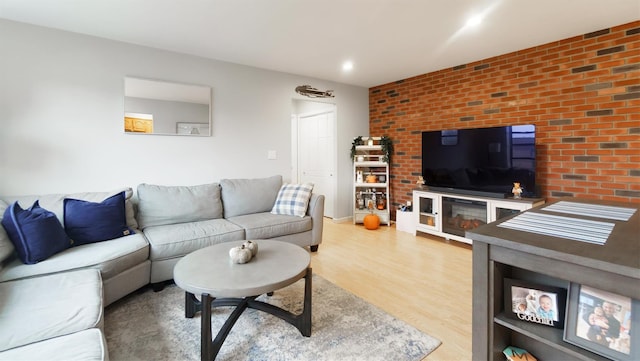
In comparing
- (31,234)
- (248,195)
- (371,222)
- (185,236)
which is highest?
(248,195)

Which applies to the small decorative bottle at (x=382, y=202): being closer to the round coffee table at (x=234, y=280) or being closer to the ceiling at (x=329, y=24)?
the ceiling at (x=329, y=24)

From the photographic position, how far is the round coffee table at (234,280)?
5.23ft

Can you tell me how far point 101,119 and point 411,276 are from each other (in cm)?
344

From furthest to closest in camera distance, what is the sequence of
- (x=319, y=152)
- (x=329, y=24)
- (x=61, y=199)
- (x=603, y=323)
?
1. (x=319, y=152)
2. (x=329, y=24)
3. (x=61, y=199)
4. (x=603, y=323)

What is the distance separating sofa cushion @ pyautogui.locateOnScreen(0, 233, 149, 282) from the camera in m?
1.85

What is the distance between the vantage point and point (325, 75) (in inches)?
174

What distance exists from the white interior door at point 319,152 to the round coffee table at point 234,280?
3.03 metres

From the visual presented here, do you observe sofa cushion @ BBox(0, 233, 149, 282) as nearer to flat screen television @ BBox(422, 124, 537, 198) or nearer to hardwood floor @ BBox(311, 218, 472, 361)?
hardwood floor @ BBox(311, 218, 472, 361)

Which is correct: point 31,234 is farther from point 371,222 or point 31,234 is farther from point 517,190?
point 517,190

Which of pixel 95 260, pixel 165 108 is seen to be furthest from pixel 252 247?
pixel 165 108

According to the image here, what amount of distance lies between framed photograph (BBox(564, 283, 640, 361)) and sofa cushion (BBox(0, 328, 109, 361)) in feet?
5.52

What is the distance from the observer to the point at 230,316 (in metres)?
1.87

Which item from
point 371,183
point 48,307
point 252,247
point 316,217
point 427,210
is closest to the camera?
point 48,307

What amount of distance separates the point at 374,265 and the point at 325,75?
9.28 feet
